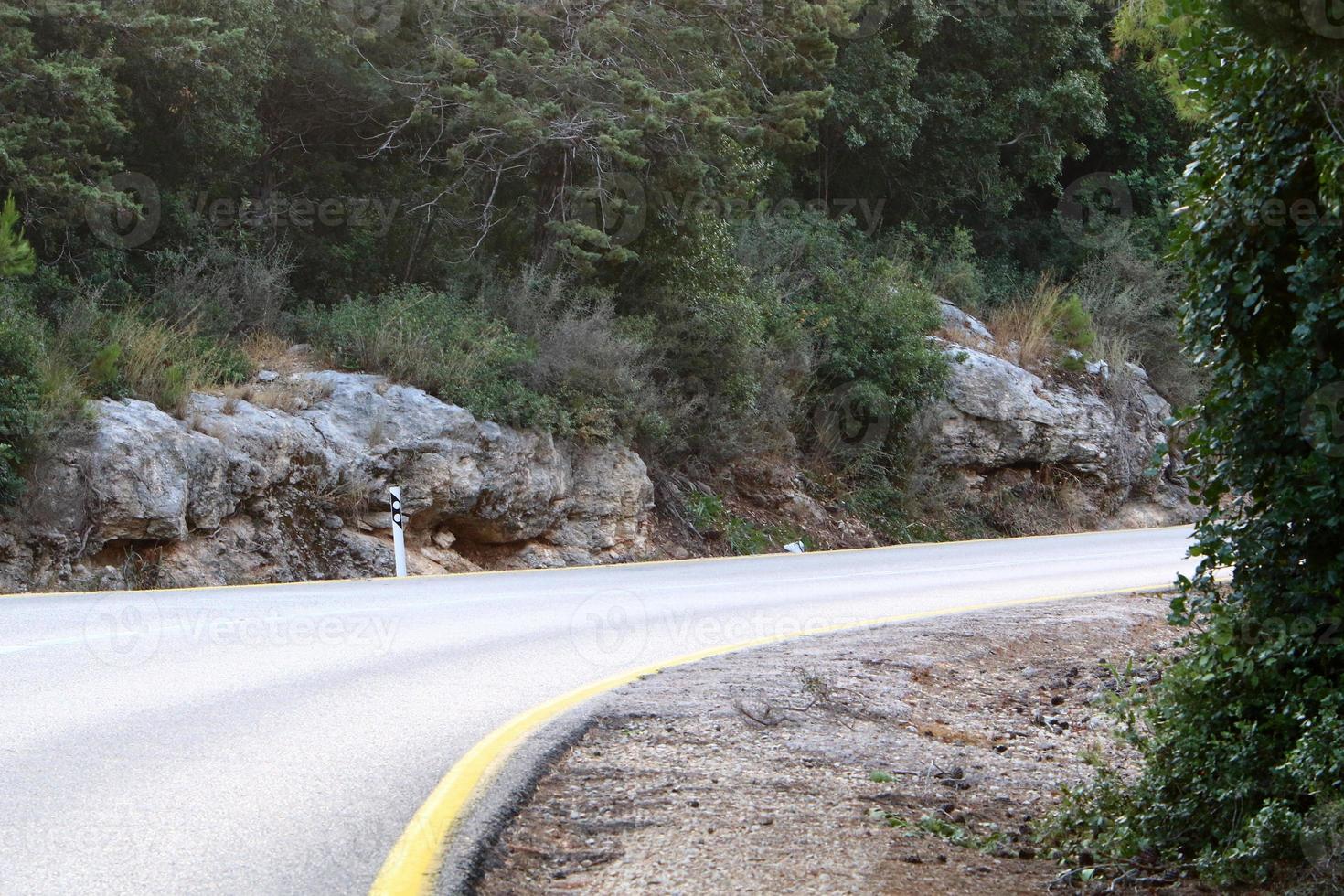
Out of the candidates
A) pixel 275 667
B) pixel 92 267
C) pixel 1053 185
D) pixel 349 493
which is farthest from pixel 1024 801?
pixel 1053 185

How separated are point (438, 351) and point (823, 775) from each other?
532 inches

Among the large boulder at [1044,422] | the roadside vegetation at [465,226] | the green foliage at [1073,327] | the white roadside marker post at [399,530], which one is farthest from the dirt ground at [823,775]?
the green foliage at [1073,327]

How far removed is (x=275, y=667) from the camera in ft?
29.1

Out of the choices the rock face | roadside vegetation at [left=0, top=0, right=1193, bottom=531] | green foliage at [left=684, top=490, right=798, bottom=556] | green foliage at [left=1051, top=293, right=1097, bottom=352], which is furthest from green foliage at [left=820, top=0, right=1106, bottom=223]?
the rock face

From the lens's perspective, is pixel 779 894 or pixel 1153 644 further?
pixel 1153 644

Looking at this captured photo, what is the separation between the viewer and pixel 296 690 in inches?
318

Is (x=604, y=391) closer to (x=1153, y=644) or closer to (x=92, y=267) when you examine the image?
(x=92, y=267)

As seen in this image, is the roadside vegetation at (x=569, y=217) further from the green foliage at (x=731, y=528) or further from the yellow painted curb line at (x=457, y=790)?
the yellow painted curb line at (x=457, y=790)

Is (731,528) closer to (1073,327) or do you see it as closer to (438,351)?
(438,351)

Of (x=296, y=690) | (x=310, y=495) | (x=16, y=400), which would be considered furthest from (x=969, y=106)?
(x=296, y=690)

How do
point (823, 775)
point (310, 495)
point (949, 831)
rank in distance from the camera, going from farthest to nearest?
point (310, 495) < point (823, 775) < point (949, 831)

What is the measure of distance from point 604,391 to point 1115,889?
51.9 ft

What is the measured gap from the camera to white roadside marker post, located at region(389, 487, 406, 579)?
1617 cm

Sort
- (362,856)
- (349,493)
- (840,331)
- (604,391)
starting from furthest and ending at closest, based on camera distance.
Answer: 1. (840,331)
2. (604,391)
3. (349,493)
4. (362,856)
